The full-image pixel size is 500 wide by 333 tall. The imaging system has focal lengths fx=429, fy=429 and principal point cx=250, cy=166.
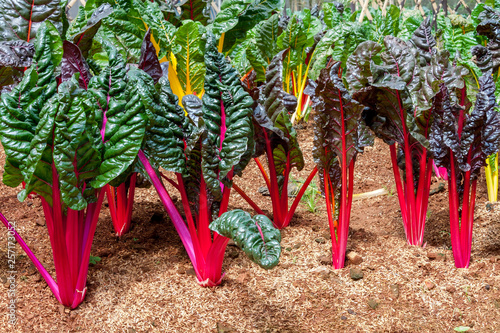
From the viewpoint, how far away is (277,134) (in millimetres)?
1693

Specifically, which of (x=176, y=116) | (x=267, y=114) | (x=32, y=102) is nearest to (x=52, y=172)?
(x=32, y=102)

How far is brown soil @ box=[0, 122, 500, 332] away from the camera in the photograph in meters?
1.38

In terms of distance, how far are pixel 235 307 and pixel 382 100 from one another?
3.07 ft

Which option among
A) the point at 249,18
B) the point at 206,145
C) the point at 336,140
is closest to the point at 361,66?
the point at 336,140

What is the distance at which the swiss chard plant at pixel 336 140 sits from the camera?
4.97 ft

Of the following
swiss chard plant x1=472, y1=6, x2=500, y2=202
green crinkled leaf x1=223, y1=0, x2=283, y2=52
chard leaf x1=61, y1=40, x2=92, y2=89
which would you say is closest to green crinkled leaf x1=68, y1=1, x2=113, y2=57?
chard leaf x1=61, y1=40, x2=92, y2=89

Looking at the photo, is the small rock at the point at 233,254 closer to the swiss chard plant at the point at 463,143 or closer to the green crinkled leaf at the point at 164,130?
the green crinkled leaf at the point at 164,130

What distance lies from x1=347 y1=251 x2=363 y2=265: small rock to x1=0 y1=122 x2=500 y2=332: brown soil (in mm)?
28

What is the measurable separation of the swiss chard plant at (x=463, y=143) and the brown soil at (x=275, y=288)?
0.16 metres

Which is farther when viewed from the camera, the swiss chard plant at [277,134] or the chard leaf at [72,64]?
the swiss chard plant at [277,134]

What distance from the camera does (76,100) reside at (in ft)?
3.82

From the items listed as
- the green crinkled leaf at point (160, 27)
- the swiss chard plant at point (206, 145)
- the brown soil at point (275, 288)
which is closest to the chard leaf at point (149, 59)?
the swiss chard plant at point (206, 145)

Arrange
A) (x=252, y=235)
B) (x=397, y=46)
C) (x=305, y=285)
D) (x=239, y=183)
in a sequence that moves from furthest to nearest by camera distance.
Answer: (x=239, y=183) < (x=397, y=46) < (x=305, y=285) < (x=252, y=235)

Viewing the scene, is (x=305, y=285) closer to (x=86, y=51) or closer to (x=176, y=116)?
(x=176, y=116)
